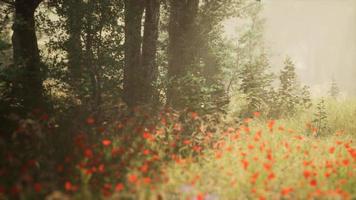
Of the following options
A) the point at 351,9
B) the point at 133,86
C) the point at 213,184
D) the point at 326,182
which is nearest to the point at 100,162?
the point at 213,184

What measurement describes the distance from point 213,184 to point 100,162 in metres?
1.85

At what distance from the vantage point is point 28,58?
343 inches

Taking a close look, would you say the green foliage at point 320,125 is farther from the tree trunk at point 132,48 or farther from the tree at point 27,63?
the tree at point 27,63

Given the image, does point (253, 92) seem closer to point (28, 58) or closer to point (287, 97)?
point (287, 97)

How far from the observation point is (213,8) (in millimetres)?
14234

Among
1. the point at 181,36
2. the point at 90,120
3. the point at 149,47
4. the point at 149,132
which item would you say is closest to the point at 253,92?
the point at 181,36

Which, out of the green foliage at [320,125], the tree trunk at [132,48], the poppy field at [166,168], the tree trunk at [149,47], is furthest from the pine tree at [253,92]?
the tree trunk at [132,48]

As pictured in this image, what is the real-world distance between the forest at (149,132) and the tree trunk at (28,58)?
3cm

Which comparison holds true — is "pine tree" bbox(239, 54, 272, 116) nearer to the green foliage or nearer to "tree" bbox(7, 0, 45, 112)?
the green foliage

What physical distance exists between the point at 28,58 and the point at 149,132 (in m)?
4.32

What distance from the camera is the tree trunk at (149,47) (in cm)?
960

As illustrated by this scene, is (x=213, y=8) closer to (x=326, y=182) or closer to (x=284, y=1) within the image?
(x=326, y=182)

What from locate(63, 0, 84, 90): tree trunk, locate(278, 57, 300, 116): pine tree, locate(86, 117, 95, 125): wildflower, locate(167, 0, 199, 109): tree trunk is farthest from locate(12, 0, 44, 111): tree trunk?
locate(278, 57, 300, 116): pine tree

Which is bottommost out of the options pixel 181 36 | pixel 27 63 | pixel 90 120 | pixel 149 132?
pixel 149 132
